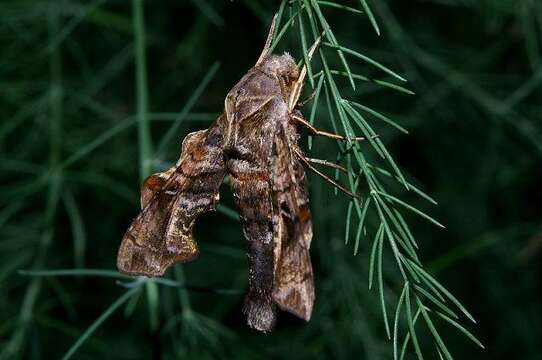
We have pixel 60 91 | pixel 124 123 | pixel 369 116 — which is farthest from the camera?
pixel 369 116

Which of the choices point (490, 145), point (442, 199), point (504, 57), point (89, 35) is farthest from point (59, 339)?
point (504, 57)

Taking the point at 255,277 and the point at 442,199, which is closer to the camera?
the point at 255,277

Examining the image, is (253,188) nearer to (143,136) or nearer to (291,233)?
(291,233)

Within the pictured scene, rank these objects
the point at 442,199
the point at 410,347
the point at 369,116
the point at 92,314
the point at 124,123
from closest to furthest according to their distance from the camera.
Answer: the point at 124,123 → the point at 410,347 → the point at 369,116 → the point at 442,199 → the point at 92,314

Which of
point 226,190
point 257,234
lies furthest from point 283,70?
point 226,190

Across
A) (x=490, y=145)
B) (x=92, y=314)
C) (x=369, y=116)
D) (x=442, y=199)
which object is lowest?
(x=92, y=314)

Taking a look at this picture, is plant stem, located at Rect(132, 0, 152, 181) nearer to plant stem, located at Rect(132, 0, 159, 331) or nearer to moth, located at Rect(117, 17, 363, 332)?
plant stem, located at Rect(132, 0, 159, 331)

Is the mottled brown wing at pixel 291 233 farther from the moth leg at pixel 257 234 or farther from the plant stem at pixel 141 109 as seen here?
the plant stem at pixel 141 109

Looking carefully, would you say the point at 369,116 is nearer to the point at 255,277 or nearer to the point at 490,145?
the point at 490,145
